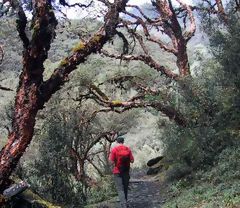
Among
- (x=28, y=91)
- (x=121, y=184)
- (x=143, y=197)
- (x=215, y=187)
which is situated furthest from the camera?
(x=143, y=197)

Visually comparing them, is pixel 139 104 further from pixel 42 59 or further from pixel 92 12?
pixel 42 59

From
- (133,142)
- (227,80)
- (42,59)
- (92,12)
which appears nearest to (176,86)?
(227,80)

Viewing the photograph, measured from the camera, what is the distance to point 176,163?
599 inches

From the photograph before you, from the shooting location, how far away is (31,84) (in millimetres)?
8844

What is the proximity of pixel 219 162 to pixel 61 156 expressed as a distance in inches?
185

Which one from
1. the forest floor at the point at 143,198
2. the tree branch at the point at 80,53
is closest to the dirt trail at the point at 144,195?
the forest floor at the point at 143,198

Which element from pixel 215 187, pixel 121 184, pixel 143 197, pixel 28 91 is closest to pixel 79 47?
pixel 28 91

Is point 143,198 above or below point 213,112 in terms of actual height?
below

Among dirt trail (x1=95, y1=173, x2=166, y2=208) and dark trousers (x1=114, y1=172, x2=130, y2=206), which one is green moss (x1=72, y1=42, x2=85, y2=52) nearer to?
dark trousers (x1=114, y1=172, x2=130, y2=206)

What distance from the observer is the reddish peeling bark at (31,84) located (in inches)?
335

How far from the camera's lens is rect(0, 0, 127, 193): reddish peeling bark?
8.52 metres

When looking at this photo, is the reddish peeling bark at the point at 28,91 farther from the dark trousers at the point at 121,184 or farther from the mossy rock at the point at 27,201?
the dark trousers at the point at 121,184

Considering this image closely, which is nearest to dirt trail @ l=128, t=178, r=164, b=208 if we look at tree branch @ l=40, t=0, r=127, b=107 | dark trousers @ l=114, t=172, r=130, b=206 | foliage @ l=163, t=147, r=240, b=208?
foliage @ l=163, t=147, r=240, b=208

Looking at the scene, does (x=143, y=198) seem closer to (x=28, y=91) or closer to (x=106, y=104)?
(x=106, y=104)
